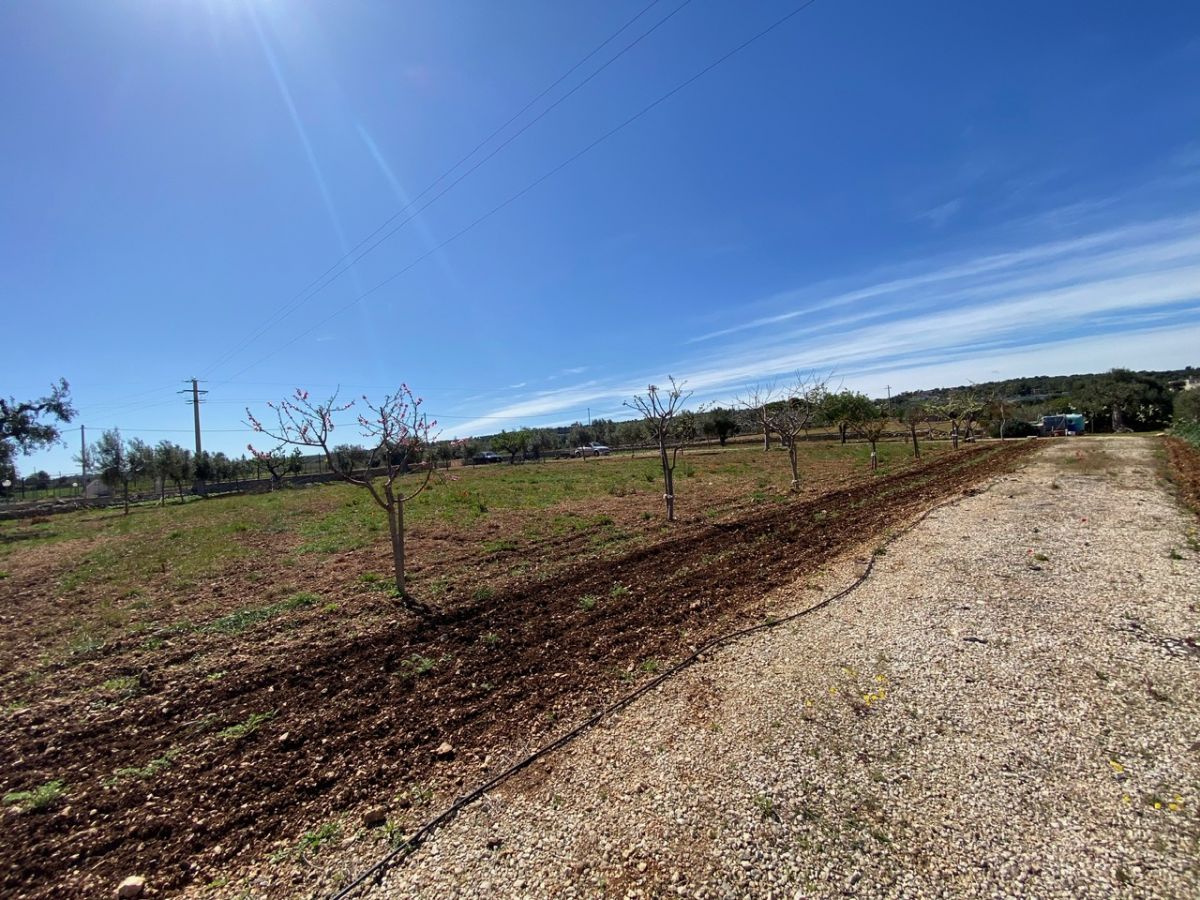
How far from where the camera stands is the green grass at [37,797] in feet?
12.8

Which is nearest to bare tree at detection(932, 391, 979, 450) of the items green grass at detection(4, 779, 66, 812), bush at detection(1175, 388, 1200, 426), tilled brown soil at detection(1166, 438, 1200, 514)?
tilled brown soil at detection(1166, 438, 1200, 514)

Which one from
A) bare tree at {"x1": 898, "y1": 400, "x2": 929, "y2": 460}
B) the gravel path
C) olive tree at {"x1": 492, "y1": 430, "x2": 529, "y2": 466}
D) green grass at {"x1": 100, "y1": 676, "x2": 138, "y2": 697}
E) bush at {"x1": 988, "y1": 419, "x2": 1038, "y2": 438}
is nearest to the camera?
the gravel path

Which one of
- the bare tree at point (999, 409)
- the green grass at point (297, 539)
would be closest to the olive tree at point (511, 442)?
the green grass at point (297, 539)

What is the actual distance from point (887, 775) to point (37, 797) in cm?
678

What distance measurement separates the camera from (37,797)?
13.1 ft

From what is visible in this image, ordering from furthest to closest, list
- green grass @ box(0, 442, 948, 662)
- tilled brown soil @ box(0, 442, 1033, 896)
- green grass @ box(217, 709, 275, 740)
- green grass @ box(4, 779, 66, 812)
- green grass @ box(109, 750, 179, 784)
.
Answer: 1. green grass @ box(0, 442, 948, 662)
2. green grass @ box(217, 709, 275, 740)
3. green grass @ box(109, 750, 179, 784)
4. green grass @ box(4, 779, 66, 812)
5. tilled brown soil @ box(0, 442, 1033, 896)

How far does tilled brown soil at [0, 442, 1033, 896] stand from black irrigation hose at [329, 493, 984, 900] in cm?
24

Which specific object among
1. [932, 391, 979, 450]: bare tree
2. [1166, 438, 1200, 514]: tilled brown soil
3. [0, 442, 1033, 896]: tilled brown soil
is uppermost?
[932, 391, 979, 450]: bare tree

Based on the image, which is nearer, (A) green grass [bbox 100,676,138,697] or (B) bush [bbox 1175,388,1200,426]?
(A) green grass [bbox 100,676,138,697]

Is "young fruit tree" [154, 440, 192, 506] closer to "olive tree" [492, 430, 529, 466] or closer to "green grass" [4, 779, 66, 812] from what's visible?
"olive tree" [492, 430, 529, 466]

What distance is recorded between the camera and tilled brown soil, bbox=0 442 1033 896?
354 centimetres

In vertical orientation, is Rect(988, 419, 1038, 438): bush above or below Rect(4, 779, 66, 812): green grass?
above

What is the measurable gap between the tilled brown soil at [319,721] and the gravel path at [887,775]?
3.07 feet

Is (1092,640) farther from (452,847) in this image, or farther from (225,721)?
(225,721)
